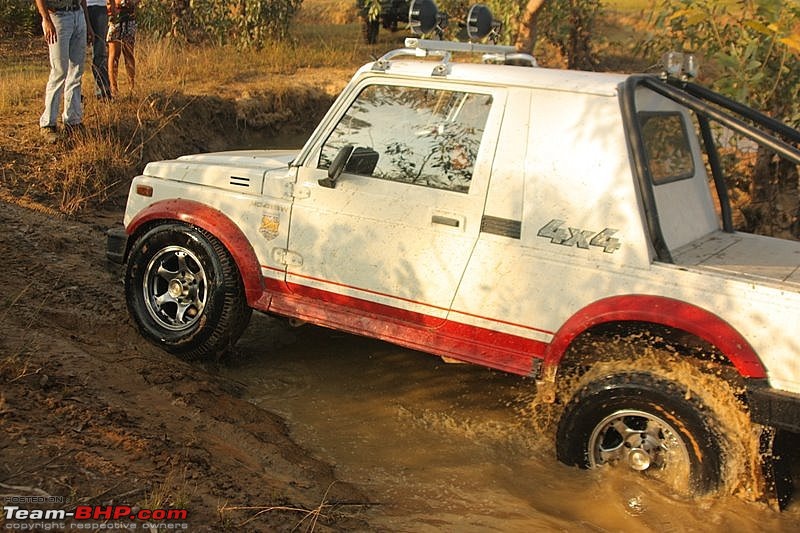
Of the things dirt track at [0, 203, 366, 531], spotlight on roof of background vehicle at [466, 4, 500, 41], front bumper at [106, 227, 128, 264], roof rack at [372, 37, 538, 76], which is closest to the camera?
dirt track at [0, 203, 366, 531]

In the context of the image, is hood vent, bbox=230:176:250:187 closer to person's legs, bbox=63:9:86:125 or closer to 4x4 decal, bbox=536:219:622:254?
4x4 decal, bbox=536:219:622:254

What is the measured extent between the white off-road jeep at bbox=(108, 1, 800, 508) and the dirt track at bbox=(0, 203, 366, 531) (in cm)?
50

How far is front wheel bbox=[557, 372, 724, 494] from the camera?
153 inches

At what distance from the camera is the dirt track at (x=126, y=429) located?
3.43 metres

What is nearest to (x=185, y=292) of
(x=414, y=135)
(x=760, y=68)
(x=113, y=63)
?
(x=414, y=135)

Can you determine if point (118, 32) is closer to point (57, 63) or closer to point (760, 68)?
point (57, 63)

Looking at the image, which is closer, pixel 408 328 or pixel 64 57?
pixel 408 328

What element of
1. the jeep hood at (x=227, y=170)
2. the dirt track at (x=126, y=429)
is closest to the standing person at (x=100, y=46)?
the dirt track at (x=126, y=429)

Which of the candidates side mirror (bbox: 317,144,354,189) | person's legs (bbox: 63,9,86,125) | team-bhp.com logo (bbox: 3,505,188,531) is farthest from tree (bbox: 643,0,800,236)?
team-bhp.com logo (bbox: 3,505,188,531)

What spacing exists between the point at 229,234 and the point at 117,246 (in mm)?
992

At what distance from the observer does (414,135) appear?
466 centimetres

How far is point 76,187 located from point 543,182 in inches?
203

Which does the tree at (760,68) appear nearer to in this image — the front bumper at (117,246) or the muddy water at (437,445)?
the muddy water at (437,445)

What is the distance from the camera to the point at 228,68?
483 inches
